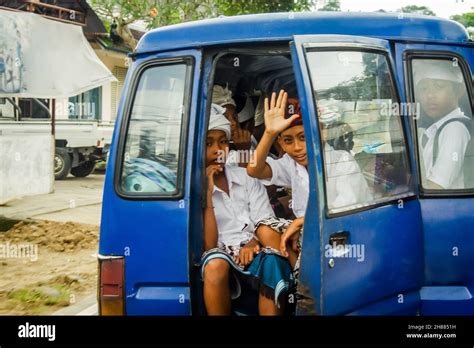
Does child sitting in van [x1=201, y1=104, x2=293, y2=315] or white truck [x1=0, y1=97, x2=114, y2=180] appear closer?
child sitting in van [x1=201, y1=104, x2=293, y2=315]

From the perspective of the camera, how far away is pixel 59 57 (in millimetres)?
10133

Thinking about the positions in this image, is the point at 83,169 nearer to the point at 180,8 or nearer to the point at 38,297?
the point at 180,8

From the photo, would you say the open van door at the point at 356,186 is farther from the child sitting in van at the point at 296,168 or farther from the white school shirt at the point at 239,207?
the white school shirt at the point at 239,207

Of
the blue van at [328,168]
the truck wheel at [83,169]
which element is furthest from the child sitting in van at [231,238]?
the truck wheel at [83,169]

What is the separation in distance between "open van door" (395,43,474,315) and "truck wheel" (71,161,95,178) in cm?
1197

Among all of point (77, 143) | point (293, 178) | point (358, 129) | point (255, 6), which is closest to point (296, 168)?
point (293, 178)

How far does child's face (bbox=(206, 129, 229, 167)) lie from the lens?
139 inches

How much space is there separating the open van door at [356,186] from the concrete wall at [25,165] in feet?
24.5

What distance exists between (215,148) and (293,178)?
51cm

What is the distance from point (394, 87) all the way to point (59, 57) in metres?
8.09

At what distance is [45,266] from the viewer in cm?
→ 674

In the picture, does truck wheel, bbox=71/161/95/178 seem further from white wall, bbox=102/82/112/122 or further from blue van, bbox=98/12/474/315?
blue van, bbox=98/12/474/315

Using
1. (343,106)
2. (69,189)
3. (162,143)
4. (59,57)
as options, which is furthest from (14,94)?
(343,106)

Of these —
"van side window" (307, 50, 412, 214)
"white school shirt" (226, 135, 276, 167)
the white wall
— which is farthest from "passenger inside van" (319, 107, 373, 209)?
the white wall
